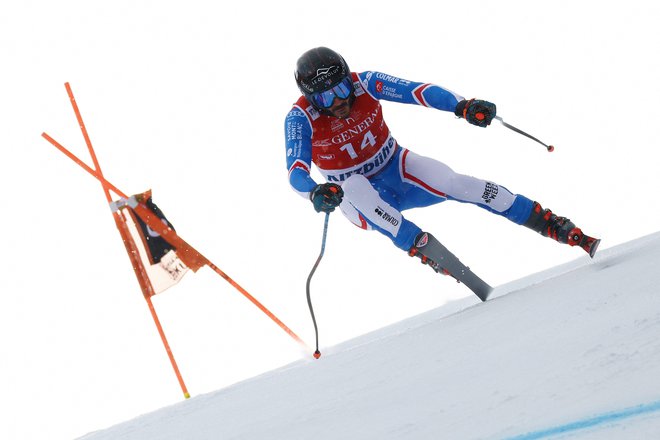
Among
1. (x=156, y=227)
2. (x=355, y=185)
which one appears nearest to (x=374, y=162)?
(x=355, y=185)

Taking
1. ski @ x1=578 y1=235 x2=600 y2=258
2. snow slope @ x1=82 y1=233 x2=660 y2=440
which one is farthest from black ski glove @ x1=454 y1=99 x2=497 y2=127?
snow slope @ x1=82 y1=233 x2=660 y2=440

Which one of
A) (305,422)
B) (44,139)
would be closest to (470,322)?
(305,422)

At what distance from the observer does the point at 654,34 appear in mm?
14359

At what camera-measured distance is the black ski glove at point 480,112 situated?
425 cm

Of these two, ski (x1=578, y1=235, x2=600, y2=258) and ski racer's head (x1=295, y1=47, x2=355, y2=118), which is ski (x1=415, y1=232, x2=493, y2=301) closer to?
ski (x1=578, y1=235, x2=600, y2=258)

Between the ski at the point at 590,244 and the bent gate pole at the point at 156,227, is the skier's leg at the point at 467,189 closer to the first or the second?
the ski at the point at 590,244

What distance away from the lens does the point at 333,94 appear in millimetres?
4586

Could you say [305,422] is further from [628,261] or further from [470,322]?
[628,261]

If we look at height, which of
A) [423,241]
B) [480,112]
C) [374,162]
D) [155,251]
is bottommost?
[423,241]

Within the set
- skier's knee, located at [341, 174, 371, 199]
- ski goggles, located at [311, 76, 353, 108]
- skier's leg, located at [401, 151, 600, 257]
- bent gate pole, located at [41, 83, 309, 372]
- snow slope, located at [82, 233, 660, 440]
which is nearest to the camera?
snow slope, located at [82, 233, 660, 440]

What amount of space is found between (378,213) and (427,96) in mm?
750

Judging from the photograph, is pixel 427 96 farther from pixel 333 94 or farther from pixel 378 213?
pixel 378 213

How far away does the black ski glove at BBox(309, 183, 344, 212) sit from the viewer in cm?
405

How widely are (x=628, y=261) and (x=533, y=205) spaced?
1574 mm
